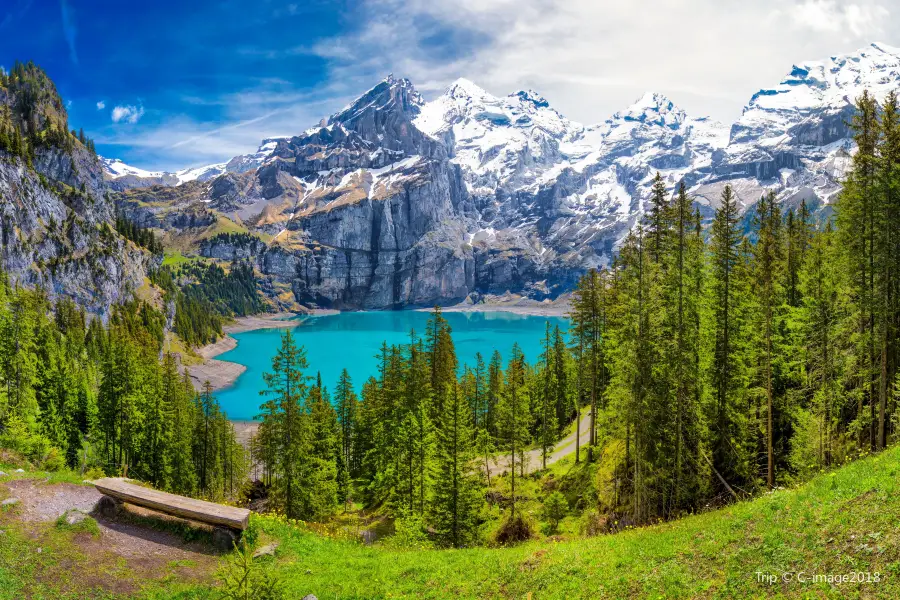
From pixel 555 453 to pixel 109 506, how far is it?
37.9 meters

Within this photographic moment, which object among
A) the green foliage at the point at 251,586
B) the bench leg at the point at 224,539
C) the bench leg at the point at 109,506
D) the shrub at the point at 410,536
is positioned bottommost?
the shrub at the point at 410,536

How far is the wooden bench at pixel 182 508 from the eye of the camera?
14795 mm

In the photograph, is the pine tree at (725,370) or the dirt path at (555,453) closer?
the pine tree at (725,370)

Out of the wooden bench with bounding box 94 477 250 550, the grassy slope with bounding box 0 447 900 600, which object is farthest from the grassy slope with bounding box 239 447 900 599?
the wooden bench with bounding box 94 477 250 550

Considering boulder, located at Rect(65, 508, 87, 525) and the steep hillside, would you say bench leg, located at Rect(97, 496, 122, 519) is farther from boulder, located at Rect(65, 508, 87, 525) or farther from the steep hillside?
the steep hillside

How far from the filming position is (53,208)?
12306 cm

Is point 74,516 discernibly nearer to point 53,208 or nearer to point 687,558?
point 687,558

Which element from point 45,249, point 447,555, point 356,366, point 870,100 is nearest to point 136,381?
point 447,555

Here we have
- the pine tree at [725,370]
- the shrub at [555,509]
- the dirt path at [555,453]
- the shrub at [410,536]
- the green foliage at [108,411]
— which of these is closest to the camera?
the shrub at [410,536]

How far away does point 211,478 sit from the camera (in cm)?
5694

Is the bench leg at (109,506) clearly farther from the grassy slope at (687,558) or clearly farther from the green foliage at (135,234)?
the green foliage at (135,234)

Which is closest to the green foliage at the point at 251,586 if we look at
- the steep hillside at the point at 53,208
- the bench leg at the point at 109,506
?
the bench leg at the point at 109,506

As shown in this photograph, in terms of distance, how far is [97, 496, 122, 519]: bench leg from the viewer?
15375 millimetres

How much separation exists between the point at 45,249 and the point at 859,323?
Result: 145189mm
